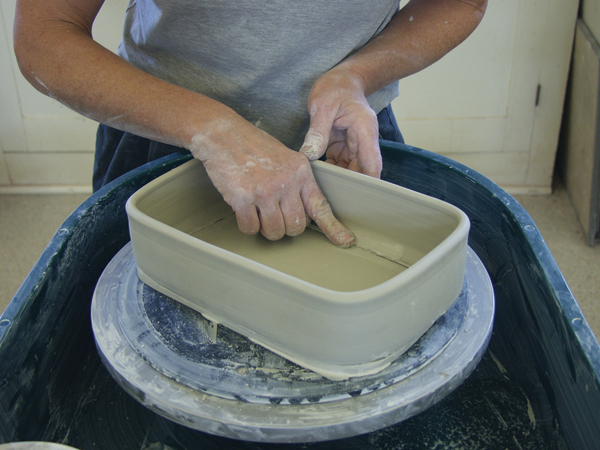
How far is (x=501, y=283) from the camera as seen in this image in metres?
0.91

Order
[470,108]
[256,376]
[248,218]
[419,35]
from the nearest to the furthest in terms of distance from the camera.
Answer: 1. [256,376]
2. [248,218]
3. [419,35]
4. [470,108]

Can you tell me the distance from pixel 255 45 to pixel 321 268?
35 cm

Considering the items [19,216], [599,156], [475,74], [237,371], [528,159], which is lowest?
[19,216]

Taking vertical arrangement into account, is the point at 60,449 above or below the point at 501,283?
above

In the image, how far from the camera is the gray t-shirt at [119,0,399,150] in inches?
31.7

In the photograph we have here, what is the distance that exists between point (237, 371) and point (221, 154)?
28 cm

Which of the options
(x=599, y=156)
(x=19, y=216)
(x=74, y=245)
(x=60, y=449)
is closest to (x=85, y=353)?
(x=74, y=245)

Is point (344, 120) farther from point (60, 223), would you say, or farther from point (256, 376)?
point (60, 223)

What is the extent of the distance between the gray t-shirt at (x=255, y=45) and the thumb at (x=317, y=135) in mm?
111

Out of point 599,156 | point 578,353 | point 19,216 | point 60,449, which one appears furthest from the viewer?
point 19,216

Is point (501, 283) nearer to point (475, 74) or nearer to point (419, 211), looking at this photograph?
point (419, 211)

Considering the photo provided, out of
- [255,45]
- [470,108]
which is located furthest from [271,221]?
[470,108]

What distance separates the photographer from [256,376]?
2.14 ft

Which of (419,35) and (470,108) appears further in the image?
(470,108)
